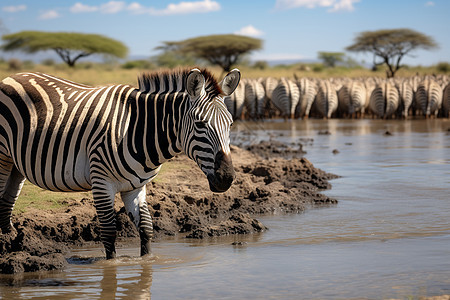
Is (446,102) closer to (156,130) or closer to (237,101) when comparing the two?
(237,101)

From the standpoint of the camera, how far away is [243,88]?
2727 centimetres

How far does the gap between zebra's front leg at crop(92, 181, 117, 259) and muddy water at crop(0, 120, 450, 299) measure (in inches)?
8.3

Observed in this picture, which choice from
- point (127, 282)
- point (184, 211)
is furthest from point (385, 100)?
point (127, 282)

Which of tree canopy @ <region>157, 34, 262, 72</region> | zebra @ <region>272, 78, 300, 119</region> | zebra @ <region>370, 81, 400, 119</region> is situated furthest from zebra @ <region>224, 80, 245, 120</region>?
tree canopy @ <region>157, 34, 262, 72</region>

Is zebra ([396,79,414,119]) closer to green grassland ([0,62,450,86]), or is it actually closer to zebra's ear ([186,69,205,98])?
green grassland ([0,62,450,86])

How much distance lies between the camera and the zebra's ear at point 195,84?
536cm

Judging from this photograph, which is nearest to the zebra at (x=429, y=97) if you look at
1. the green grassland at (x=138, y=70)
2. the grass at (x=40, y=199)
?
the green grassland at (x=138, y=70)

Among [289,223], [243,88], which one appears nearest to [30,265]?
[289,223]

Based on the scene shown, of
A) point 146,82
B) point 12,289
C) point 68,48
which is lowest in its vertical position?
point 12,289

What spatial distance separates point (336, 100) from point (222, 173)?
24.3 m

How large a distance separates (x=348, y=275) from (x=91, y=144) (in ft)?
8.01

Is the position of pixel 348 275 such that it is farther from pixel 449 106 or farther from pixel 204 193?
pixel 449 106

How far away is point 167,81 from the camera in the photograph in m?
5.81

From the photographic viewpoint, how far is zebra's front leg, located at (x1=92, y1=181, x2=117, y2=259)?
220 inches
